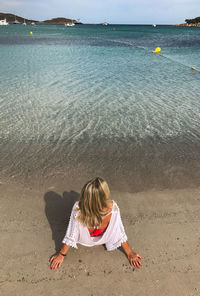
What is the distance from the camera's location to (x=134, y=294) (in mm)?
3182

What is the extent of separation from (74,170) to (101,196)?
361 centimetres

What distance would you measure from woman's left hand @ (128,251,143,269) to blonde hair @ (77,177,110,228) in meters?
1.08

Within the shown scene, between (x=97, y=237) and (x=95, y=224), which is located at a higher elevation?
(x=95, y=224)

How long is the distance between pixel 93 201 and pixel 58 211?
235 centimetres

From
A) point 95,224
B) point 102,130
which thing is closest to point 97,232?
point 95,224

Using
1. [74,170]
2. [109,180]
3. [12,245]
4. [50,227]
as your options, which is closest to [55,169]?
[74,170]

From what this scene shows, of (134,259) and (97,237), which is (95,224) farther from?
(134,259)

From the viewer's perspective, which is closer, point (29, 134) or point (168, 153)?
point (168, 153)

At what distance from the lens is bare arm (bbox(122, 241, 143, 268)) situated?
3.58 meters

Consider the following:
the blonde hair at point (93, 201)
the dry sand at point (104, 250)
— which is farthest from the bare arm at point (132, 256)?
the blonde hair at point (93, 201)

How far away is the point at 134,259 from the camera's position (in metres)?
3.60

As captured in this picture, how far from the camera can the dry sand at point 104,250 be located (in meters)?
3.27

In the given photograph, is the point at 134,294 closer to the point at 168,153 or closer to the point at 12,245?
the point at 12,245

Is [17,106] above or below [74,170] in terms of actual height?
above
